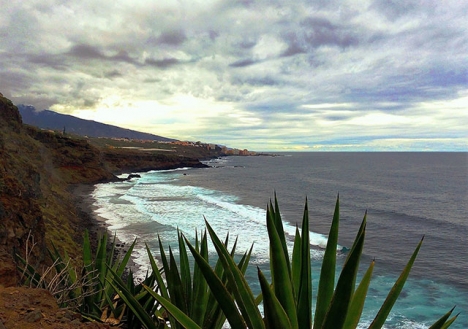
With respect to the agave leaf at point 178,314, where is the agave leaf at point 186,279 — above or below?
below

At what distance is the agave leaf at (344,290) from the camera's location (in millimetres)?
1463

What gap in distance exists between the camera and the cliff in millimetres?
8219

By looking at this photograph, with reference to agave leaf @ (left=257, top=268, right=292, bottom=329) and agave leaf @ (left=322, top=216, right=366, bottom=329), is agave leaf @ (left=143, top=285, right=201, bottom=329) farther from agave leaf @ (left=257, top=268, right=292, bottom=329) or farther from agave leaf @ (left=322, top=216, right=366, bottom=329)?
agave leaf @ (left=322, top=216, right=366, bottom=329)

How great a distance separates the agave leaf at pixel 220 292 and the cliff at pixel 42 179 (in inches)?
158

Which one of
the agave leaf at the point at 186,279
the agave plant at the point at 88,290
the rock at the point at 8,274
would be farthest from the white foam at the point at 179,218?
the agave leaf at the point at 186,279

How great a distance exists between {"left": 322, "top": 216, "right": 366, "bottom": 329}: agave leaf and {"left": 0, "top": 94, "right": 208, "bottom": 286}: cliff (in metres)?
4.57

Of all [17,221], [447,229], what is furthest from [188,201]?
[17,221]

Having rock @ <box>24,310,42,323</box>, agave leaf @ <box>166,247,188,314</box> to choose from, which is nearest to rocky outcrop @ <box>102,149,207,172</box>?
rock @ <box>24,310,42,323</box>

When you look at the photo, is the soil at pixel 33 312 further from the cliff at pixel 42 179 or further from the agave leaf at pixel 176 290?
the cliff at pixel 42 179

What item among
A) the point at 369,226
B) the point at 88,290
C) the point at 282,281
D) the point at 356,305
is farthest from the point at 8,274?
the point at 369,226

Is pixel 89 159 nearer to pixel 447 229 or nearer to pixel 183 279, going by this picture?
pixel 447 229

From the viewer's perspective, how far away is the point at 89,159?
49.9m

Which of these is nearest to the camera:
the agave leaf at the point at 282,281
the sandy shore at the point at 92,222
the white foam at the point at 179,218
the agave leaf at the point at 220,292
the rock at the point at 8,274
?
the agave leaf at the point at 220,292

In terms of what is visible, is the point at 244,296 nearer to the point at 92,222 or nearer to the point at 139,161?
the point at 92,222
